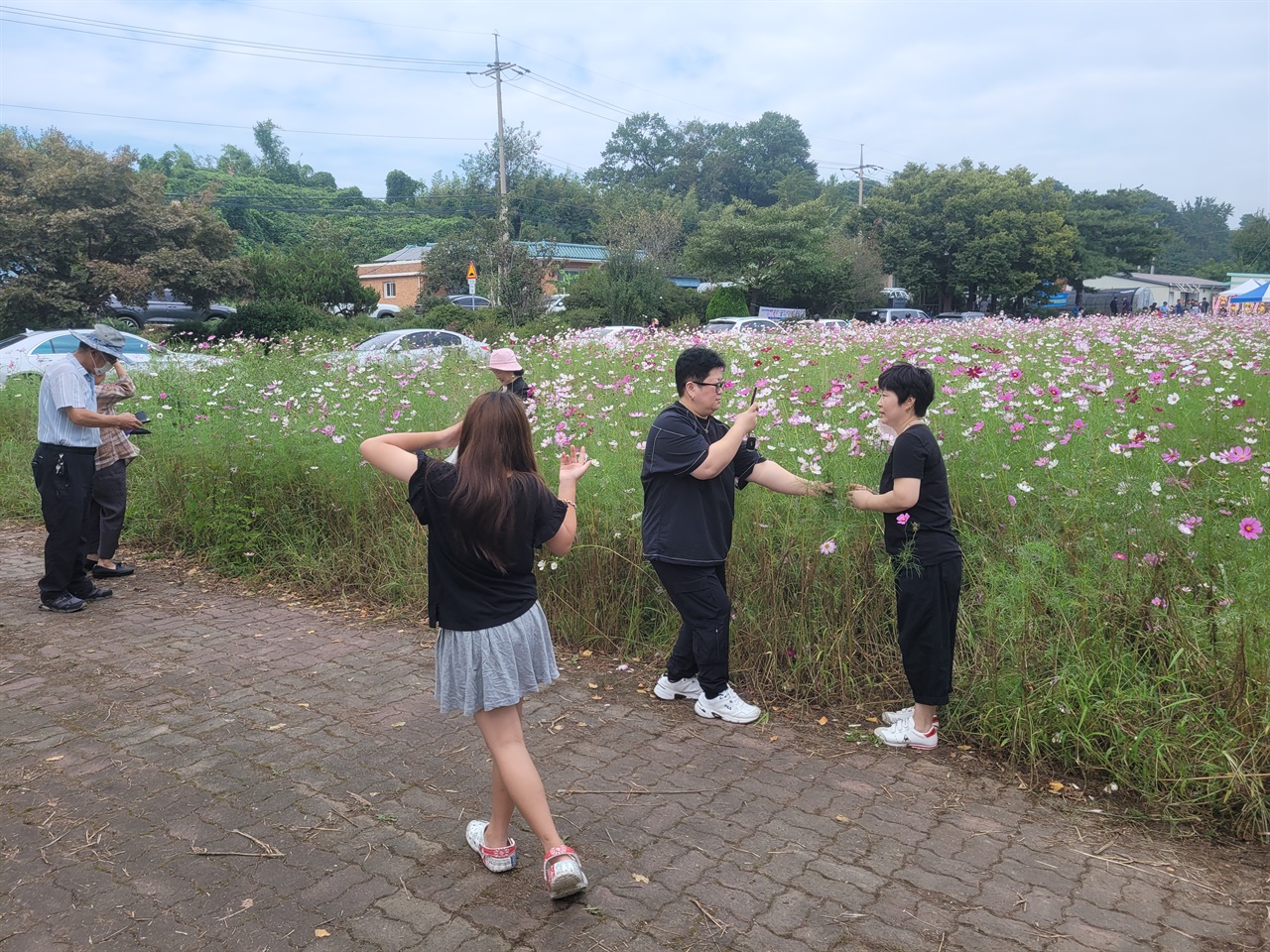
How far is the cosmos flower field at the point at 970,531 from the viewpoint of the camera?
3.56 m

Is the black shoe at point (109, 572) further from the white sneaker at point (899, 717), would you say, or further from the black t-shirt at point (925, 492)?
the black t-shirt at point (925, 492)

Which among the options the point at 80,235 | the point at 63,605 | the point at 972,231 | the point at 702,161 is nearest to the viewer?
the point at 63,605

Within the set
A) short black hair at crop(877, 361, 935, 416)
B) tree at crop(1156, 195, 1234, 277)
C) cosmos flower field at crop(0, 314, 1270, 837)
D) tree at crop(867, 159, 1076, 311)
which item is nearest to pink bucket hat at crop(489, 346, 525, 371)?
cosmos flower field at crop(0, 314, 1270, 837)

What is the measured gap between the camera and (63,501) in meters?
5.75

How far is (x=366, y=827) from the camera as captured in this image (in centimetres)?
332

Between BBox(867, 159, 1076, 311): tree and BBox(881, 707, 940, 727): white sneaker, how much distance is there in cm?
4057

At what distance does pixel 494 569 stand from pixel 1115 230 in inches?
2329

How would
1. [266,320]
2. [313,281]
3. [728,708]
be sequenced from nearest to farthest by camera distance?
[728,708], [266,320], [313,281]

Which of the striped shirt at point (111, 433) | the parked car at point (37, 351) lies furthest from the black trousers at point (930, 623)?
the parked car at point (37, 351)

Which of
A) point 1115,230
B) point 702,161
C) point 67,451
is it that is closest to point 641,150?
point 702,161

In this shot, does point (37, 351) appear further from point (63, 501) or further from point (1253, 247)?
point (1253, 247)

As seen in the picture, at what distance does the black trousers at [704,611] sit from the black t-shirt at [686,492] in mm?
76

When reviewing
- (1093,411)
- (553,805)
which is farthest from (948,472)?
(553,805)

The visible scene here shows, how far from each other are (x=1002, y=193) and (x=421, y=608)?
138ft
